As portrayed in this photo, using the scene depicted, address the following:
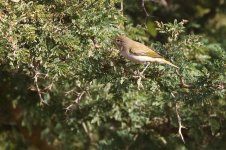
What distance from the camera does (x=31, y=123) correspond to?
7027 millimetres

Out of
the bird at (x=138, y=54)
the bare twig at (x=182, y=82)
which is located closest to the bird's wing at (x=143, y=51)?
the bird at (x=138, y=54)

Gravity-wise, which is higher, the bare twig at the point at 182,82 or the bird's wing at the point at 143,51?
the bird's wing at the point at 143,51

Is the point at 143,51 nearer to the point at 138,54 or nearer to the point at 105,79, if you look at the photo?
the point at 138,54

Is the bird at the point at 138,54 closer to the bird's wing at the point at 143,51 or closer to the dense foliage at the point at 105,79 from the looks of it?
the bird's wing at the point at 143,51

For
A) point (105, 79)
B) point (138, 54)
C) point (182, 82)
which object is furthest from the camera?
point (182, 82)

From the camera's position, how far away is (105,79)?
461cm

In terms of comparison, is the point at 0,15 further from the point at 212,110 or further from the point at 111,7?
the point at 212,110

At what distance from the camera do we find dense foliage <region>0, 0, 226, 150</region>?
430 centimetres

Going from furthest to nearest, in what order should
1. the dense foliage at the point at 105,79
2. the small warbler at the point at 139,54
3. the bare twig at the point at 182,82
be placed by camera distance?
the bare twig at the point at 182,82, the small warbler at the point at 139,54, the dense foliage at the point at 105,79

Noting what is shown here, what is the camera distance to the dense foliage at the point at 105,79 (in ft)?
14.1

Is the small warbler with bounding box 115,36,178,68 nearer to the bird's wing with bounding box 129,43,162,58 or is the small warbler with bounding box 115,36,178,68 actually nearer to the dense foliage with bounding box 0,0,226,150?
the bird's wing with bounding box 129,43,162,58

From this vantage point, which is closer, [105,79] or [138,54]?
[138,54]

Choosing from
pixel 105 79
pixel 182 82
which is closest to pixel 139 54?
pixel 105 79

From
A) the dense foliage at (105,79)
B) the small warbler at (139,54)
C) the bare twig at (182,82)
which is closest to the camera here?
the dense foliage at (105,79)
